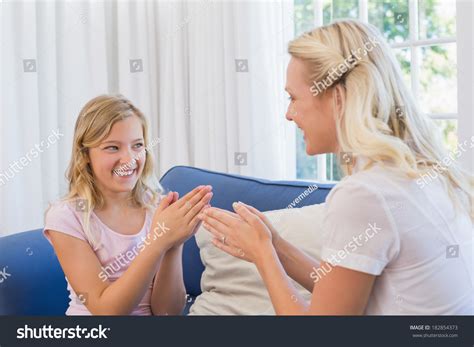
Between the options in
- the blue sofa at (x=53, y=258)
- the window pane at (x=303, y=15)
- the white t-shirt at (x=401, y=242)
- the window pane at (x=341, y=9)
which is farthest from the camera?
the window pane at (x=303, y=15)

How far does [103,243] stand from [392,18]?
1518 mm

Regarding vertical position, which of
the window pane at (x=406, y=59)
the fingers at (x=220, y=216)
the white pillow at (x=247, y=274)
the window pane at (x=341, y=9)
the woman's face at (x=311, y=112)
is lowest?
the white pillow at (x=247, y=274)

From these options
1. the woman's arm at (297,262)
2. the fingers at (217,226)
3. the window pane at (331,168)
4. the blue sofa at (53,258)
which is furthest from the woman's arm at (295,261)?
the window pane at (331,168)

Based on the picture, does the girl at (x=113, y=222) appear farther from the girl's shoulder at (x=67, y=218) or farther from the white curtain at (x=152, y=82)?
the white curtain at (x=152, y=82)

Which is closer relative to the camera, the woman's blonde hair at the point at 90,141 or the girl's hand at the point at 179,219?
the girl's hand at the point at 179,219

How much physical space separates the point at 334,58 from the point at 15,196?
2171 millimetres

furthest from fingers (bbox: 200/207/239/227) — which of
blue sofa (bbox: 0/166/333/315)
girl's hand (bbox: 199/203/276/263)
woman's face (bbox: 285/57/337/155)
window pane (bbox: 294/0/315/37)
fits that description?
window pane (bbox: 294/0/315/37)

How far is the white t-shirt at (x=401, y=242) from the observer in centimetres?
124

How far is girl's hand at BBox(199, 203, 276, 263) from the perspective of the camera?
1445 millimetres

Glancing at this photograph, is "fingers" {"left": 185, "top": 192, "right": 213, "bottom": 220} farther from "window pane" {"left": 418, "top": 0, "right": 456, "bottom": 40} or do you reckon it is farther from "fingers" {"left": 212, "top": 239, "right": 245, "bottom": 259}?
"window pane" {"left": 418, "top": 0, "right": 456, "bottom": 40}

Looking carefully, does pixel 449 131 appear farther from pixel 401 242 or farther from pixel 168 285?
pixel 401 242

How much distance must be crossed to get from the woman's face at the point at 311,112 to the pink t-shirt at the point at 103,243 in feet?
1.95

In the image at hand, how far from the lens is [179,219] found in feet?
5.45

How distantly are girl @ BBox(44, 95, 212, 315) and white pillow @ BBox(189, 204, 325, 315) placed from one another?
16 centimetres
